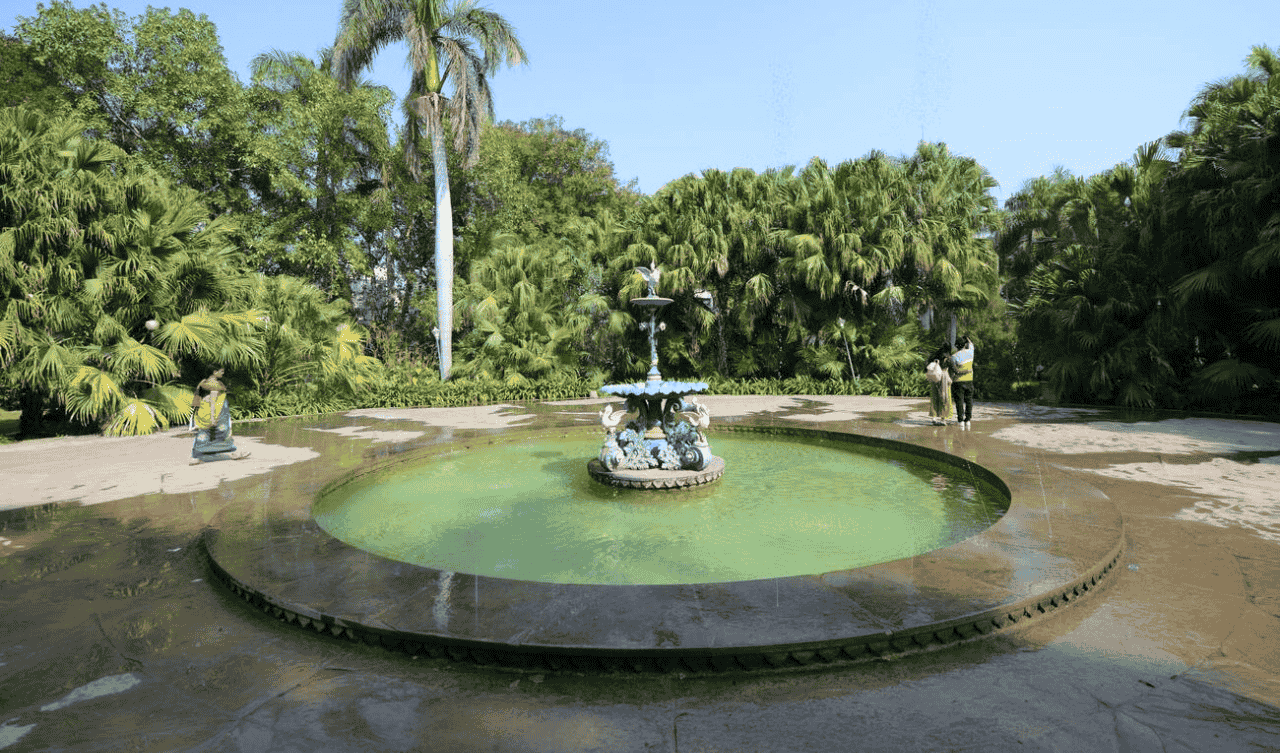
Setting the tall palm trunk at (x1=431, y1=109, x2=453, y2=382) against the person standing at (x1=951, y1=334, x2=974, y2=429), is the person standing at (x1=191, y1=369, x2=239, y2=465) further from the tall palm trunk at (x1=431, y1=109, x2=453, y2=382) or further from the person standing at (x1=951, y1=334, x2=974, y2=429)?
the person standing at (x1=951, y1=334, x2=974, y2=429)

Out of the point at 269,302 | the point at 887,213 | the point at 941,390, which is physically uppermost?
the point at 887,213

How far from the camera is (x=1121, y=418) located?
12492 millimetres

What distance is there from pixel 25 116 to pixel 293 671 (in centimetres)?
1462

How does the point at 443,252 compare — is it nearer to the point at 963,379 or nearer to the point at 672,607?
the point at 963,379

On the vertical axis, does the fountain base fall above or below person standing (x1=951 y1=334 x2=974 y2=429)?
below

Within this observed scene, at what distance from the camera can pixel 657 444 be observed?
8.85 meters

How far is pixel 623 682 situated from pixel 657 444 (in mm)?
5421

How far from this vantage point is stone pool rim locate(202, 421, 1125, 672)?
358 cm

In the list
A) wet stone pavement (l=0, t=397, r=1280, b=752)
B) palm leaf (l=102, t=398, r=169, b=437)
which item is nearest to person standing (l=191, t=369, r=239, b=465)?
wet stone pavement (l=0, t=397, r=1280, b=752)

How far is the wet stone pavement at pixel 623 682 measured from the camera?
2.98 metres

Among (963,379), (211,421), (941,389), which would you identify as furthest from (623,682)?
(941,389)

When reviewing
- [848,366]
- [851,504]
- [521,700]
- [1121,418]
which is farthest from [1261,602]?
[848,366]

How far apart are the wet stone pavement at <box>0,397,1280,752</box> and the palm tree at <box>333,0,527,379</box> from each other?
15.7 metres

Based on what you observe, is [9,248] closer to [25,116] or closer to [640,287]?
[25,116]
